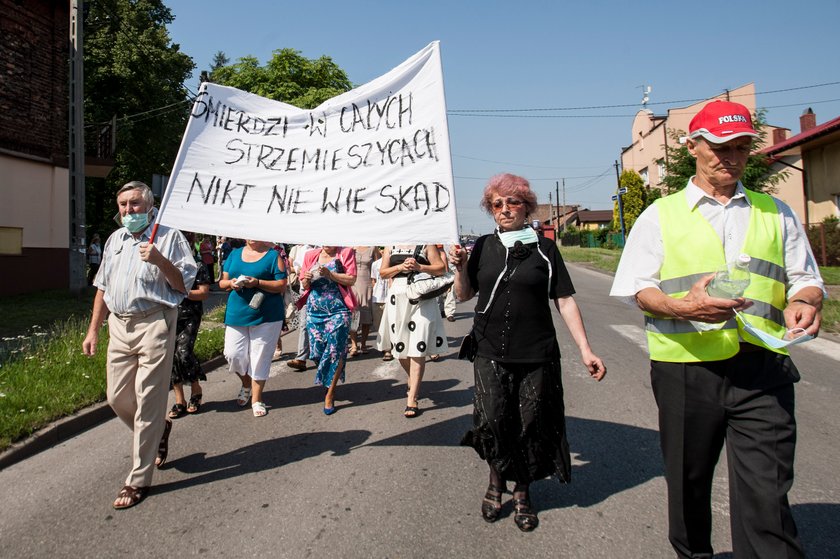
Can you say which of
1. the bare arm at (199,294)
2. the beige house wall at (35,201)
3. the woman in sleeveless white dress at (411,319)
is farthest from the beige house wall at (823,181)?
the beige house wall at (35,201)

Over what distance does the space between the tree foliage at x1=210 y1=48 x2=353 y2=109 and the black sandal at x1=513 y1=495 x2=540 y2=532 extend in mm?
27732

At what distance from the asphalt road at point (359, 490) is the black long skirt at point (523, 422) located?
0.30 meters

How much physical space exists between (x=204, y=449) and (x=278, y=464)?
30.5 inches

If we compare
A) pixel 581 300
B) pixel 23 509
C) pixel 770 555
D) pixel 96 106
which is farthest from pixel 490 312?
pixel 96 106

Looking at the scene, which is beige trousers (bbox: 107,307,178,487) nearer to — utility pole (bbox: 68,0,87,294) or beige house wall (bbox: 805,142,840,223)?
utility pole (bbox: 68,0,87,294)

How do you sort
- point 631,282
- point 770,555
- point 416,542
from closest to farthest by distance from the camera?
point 770,555 → point 631,282 → point 416,542

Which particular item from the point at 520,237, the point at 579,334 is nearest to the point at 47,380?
the point at 520,237

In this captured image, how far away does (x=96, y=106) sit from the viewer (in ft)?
89.3

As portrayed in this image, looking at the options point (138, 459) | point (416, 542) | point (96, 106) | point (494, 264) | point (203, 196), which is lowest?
point (416, 542)

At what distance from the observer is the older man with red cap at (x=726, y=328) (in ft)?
7.49

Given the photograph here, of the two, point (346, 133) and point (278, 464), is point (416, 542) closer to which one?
point (278, 464)

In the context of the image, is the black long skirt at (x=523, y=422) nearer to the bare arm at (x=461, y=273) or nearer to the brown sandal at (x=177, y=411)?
the bare arm at (x=461, y=273)

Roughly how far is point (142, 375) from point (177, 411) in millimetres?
2040

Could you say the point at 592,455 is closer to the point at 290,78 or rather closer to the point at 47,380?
the point at 47,380
